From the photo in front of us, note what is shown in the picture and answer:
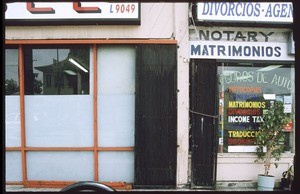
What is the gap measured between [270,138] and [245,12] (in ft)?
8.92

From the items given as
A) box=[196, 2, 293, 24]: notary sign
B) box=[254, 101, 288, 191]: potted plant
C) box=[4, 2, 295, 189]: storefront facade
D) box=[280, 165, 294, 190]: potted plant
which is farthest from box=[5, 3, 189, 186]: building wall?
box=[280, 165, 294, 190]: potted plant

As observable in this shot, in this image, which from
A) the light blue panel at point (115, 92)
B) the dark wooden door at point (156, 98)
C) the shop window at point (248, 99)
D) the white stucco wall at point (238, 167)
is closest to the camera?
the dark wooden door at point (156, 98)

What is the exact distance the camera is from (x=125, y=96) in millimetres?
6379

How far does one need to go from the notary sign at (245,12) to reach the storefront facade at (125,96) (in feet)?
0.82

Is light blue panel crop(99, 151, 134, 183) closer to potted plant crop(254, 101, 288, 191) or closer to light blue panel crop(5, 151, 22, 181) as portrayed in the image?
light blue panel crop(5, 151, 22, 181)

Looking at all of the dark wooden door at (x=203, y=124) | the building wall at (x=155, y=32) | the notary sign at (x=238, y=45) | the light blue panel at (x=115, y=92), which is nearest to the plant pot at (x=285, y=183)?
the dark wooden door at (x=203, y=124)

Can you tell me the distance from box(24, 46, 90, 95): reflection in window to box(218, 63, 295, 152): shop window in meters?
3.10

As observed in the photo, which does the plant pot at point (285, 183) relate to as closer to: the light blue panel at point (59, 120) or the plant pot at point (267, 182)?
the plant pot at point (267, 182)

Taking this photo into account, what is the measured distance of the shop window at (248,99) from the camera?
6605 millimetres

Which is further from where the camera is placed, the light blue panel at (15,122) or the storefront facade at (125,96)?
the light blue panel at (15,122)

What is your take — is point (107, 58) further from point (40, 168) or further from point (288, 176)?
point (288, 176)

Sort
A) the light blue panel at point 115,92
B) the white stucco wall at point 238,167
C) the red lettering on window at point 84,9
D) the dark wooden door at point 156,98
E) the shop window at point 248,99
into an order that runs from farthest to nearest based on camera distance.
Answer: the shop window at point 248,99, the white stucco wall at point 238,167, the light blue panel at point 115,92, the dark wooden door at point 156,98, the red lettering on window at point 84,9

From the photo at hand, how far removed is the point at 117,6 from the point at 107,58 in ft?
3.61

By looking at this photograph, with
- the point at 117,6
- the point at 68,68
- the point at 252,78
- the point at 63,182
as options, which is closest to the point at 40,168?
the point at 63,182
